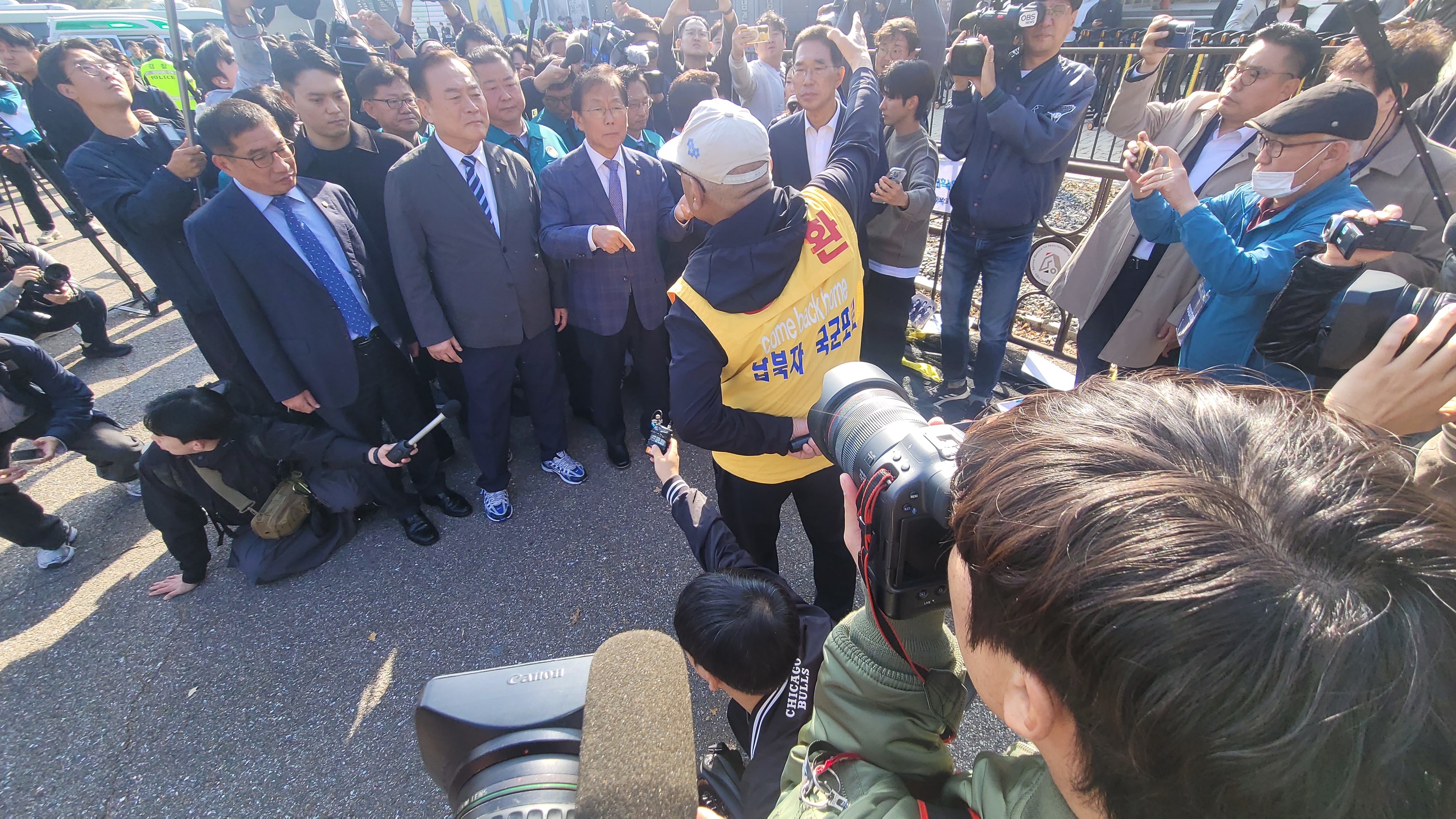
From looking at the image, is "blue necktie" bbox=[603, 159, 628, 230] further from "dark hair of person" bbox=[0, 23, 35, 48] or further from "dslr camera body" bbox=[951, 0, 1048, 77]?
"dark hair of person" bbox=[0, 23, 35, 48]

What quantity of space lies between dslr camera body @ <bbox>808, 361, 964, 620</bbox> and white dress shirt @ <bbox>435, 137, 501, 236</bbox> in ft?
Answer: 7.82

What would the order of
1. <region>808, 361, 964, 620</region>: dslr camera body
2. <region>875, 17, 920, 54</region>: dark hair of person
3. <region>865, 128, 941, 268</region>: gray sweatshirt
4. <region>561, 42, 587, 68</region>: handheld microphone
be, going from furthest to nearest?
<region>561, 42, 587, 68</region>: handheld microphone < <region>875, 17, 920, 54</region>: dark hair of person < <region>865, 128, 941, 268</region>: gray sweatshirt < <region>808, 361, 964, 620</region>: dslr camera body

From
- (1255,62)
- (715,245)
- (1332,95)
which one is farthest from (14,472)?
(1255,62)

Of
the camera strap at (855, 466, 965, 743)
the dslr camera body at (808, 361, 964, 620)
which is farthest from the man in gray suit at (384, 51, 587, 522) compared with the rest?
the camera strap at (855, 466, 965, 743)

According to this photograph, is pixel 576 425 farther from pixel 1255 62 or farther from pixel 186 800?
pixel 1255 62

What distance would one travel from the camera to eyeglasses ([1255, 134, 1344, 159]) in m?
1.81

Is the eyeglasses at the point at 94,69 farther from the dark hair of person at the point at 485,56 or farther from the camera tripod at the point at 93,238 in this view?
the camera tripod at the point at 93,238

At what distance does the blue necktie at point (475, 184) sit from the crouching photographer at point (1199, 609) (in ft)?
8.83

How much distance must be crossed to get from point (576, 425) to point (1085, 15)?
36.9 feet

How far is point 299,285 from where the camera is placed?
2.57m

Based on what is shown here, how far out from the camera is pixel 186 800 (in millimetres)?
2002

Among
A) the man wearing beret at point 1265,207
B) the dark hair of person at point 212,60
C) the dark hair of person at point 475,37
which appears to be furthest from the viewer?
the dark hair of person at point 475,37

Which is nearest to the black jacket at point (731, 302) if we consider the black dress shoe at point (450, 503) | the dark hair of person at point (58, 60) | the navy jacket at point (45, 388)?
the black dress shoe at point (450, 503)

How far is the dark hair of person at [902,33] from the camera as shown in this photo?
13.7ft
